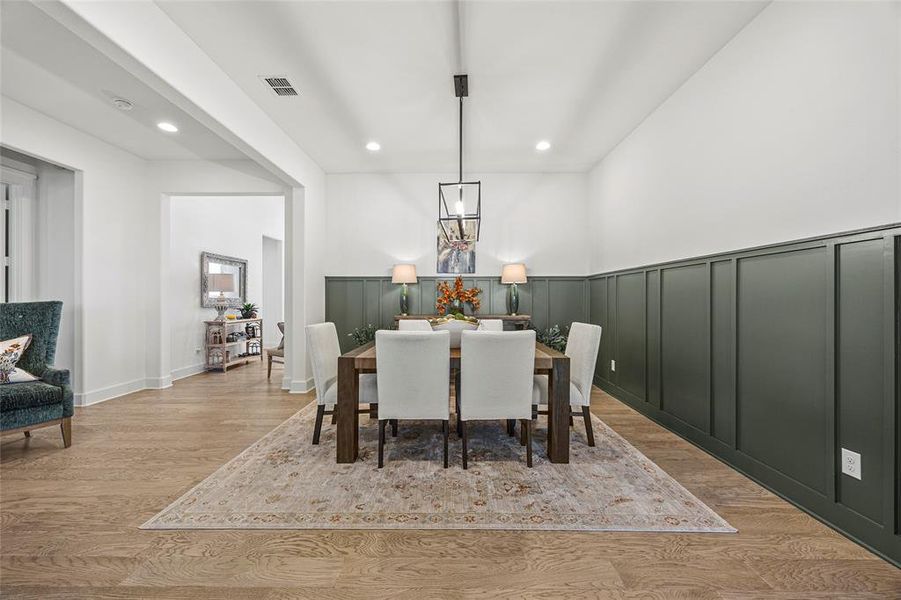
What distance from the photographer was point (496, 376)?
8.00 ft

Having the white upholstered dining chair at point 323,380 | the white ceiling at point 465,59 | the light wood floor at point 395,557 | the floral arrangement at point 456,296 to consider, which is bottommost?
the light wood floor at point 395,557

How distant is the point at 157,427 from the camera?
10.7 ft

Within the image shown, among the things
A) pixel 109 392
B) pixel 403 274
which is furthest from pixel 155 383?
pixel 403 274

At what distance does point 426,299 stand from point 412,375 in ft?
9.65

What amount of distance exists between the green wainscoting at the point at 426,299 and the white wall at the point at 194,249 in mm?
1948

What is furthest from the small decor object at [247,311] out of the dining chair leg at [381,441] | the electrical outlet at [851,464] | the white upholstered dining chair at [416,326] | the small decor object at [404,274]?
the electrical outlet at [851,464]

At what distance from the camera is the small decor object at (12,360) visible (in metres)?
2.70

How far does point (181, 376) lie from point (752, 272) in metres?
6.27

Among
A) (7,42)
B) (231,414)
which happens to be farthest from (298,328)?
(7,42)

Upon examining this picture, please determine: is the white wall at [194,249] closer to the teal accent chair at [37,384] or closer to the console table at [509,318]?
the teal accent chair at [37,384]

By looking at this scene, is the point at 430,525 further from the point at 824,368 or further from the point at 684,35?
the point at 684,35

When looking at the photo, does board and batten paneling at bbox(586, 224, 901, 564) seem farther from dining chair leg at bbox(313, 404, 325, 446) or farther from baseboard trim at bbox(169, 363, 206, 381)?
baseboard trim at bbox(169, 363, 206, 381)

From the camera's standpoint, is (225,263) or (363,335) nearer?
(363,335)

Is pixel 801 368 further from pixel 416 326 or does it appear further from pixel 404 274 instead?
pixel 404 274
